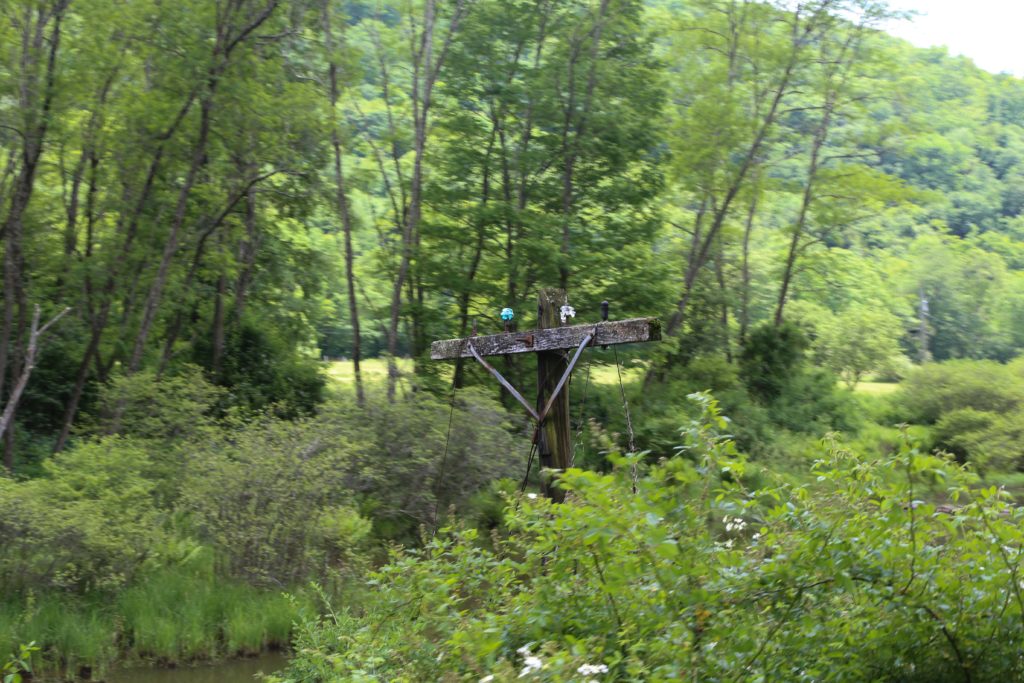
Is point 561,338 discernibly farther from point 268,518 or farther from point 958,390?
point 958,390

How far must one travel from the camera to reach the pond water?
10.2 m

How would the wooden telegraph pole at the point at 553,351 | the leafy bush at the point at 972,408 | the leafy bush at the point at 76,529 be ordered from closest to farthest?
the wooden telegraph pole at the point at 553,351 < the leafy bush at the point at 76,529 < the leafy bush at the point at 972,408

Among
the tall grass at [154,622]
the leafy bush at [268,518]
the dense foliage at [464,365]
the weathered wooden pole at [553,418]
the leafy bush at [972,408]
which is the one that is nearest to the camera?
the dense foliage at [464,365]

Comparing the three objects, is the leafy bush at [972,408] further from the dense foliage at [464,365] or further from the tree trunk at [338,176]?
the tree trunk at [338,176]

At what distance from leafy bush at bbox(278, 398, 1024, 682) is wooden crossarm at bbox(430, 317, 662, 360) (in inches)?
112

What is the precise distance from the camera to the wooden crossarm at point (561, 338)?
712cm

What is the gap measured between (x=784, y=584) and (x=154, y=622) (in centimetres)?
856

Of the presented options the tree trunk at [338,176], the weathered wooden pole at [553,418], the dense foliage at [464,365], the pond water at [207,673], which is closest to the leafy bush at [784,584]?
the dense foliage at [464,365]

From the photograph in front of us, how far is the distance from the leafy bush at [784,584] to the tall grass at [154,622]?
655cm

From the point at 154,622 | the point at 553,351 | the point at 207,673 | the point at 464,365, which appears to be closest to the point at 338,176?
the point at 464,365

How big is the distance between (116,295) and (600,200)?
9.83 m

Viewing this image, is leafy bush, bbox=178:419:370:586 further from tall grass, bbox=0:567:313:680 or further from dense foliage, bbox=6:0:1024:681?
tall grass, bbox=0:567:313:680

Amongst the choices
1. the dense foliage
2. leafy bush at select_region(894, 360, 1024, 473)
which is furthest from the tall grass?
leafy bush at select_region(894, 360, 1024, 473)

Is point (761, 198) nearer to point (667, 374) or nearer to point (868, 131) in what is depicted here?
point (868, 131)
